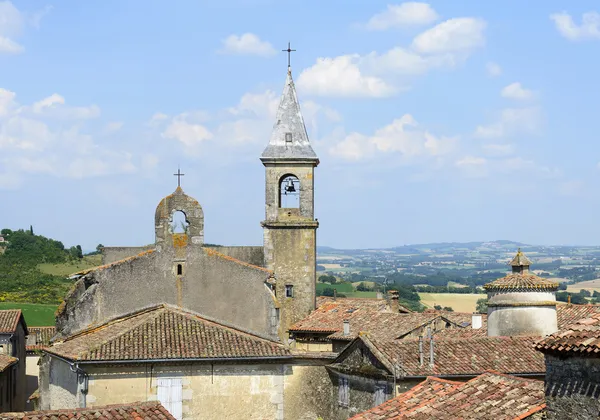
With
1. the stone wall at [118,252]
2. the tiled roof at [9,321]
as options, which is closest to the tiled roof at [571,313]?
the stone wall at [118,252]

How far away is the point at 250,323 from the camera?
2984 centimetres

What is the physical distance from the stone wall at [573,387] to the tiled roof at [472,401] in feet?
6.06

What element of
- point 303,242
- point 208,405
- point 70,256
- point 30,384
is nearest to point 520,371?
point 208,405

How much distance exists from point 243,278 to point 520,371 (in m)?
8.85

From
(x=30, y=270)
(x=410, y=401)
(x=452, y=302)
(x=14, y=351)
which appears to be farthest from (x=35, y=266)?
(x=410, y=401)

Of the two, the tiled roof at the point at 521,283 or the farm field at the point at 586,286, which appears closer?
the tiled roof at the point at 521,283

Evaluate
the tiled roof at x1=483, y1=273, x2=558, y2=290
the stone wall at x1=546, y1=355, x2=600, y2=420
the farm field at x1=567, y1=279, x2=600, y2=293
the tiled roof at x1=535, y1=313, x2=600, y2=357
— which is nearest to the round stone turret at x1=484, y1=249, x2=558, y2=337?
the tiled roof at x1=483, y1=273, x2=558, y2=290

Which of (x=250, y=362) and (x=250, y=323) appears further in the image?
(x=250, y=323)

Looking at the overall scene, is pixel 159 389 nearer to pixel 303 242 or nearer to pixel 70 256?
pixel 303 242

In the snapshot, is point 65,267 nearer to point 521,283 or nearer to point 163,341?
point 163,341

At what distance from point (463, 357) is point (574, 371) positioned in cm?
1313

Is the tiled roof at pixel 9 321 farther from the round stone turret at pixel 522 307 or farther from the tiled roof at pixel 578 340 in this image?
the tiled roof at pixel 578 340

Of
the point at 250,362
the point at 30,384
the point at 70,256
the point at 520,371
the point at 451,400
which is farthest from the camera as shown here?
the point at 70,256

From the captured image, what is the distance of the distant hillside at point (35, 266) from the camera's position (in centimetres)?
7666
